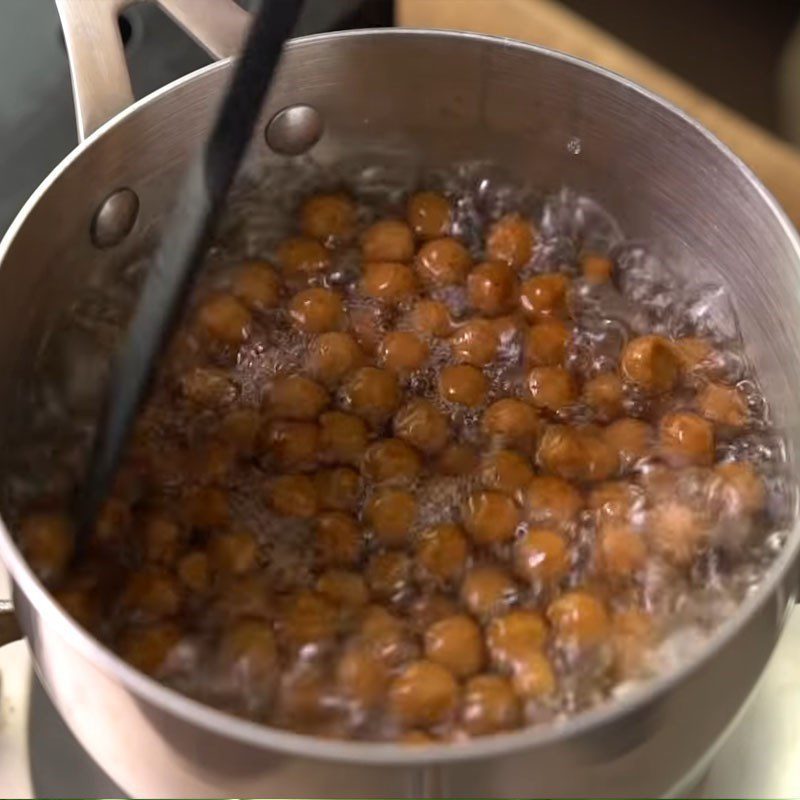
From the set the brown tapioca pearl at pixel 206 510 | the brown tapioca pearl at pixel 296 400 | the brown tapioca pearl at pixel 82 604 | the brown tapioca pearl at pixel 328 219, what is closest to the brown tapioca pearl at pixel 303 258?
the brown tapioca pearl at pixel 328 219

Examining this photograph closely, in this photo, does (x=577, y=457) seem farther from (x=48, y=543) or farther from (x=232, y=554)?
(x=48, y=543)

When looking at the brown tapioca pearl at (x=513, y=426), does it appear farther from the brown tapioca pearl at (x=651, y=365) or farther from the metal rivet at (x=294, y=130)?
the metal rivet at (x=294, y=130)

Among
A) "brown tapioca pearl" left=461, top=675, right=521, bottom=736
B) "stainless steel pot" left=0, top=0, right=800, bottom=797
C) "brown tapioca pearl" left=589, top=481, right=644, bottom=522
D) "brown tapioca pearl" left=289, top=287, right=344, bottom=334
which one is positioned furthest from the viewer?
"brown tapioca pearl" left=289, top=287, right=344, bottom=334

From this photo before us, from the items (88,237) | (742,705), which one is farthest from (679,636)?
(88,237)

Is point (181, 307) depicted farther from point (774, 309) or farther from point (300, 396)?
point (774, 309)

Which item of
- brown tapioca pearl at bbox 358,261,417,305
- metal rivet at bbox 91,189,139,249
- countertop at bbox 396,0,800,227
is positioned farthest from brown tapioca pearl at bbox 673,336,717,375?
metal rivet at bbox 91,189,139,249

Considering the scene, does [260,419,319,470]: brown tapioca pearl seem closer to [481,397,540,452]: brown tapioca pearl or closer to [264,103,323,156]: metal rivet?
[481,397,540,452]: brown tapioca pearl
